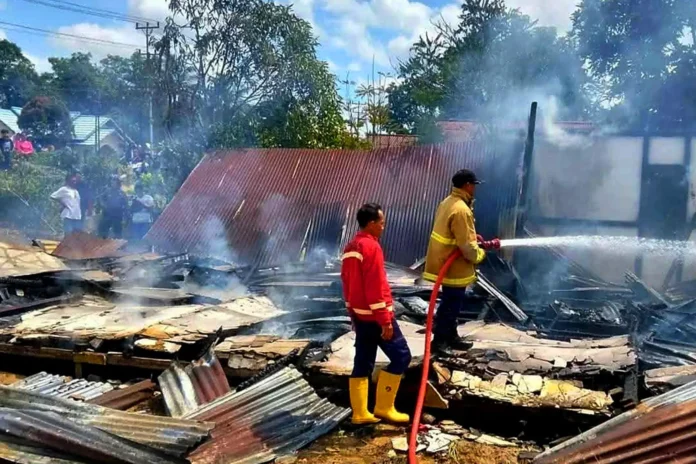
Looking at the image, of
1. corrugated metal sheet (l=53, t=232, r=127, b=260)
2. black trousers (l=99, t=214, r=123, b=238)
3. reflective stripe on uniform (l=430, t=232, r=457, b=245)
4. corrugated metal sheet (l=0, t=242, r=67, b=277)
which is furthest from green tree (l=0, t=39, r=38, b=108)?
reflective stripe on uniform (l=430, t=232, r=457, b=245)

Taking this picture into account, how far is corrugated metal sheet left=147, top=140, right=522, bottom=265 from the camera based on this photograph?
10102 millimetres

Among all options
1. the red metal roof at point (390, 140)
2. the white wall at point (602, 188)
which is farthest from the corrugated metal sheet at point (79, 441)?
the red metal roof at point (390, 140)

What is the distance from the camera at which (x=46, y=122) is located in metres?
30.1

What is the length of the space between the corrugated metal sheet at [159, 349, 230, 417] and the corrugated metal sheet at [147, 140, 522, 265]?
16.6ft

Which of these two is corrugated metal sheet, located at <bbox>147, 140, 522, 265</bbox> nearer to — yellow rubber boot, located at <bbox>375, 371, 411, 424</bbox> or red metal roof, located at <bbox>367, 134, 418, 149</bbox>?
yellow rubber boot, located at <bbox>375, 371, 411, 424</bbox>

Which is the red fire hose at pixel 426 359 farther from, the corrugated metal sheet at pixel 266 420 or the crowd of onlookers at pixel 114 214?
the crowd of onlookers at pixel 114 214

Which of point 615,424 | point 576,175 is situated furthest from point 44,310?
point 576,175

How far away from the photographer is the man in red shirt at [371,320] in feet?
14.9

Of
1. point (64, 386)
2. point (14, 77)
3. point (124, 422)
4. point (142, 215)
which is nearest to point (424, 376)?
point (124, 422)

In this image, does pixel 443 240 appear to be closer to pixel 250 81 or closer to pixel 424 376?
pixel 424 376

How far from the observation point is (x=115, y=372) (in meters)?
6.02

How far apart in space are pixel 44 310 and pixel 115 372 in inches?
81.5

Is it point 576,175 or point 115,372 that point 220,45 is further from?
point 115,372

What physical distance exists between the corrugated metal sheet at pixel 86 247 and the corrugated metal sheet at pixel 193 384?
6.00 m
